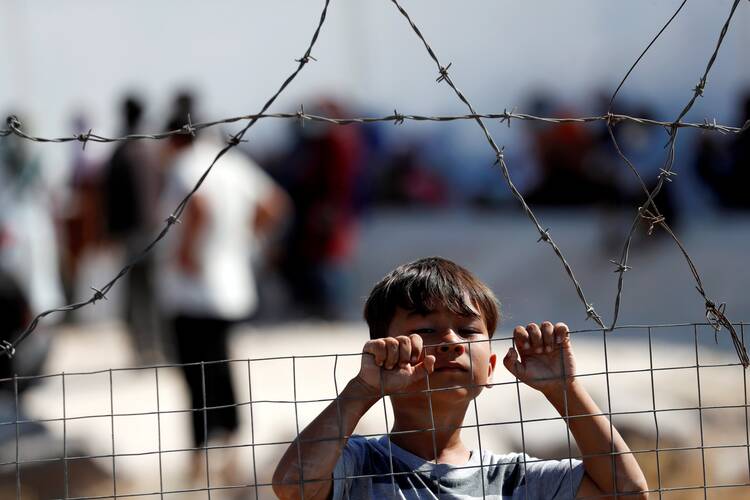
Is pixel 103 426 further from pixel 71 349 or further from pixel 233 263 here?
pixel 71 349

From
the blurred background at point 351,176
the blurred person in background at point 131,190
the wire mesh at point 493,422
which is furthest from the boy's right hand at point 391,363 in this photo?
the blurred person in background at point 131,190

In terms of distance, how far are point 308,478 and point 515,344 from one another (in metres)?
0.40

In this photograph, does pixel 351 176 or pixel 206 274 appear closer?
pixel 206 274

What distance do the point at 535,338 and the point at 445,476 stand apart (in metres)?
0.29

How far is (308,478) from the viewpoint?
6.11 ft

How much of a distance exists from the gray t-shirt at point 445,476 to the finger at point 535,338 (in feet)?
0.63

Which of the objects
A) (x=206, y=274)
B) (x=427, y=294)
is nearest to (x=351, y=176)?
(x=206, y=274)

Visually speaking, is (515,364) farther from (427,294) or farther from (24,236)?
(24,236)

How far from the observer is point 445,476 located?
1.98 metres

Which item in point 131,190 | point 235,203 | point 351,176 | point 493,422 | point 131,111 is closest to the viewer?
point 493,422

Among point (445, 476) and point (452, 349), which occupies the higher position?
point (452, 349)

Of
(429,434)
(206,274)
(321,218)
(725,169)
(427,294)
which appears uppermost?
(725,169)

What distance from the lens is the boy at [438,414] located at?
73.4 inches

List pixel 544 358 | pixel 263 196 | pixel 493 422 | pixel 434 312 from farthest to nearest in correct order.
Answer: pixel 263 196
pixel 493 422
pixel 434 312
pixel 544 358
